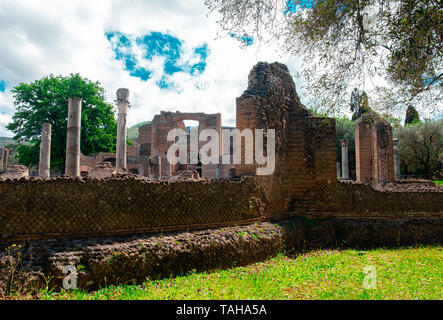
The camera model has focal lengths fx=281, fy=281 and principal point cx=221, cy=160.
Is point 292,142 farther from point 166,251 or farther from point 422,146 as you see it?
point 422,146

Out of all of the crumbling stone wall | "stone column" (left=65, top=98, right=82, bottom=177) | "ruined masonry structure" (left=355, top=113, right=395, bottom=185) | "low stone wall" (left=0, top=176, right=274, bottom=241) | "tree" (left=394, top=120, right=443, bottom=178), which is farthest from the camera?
"tree" (left=394, top=120, right=443, bottom=178)

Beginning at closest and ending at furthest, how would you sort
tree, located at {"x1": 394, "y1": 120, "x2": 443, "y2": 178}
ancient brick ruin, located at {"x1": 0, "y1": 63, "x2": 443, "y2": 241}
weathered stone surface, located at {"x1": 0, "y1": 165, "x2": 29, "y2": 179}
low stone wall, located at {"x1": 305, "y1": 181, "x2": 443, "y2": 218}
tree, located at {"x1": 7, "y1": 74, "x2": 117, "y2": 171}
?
ancient brick ruin, located at {"x1": 0, "y1": 63, "x2": 443, "y2": 241}
low stone wall, located at {"x1": 305, "y1": 181, "x2": 443, "y2": 218}
weathered stone surface, located at {"x1": 0, "y1": 165, "x2": 29, "y2": 179}
tree, located at {"x1": 7, "y1": 74, "x2": 117, "y2": 171}
tree, located at {"x1": 394, "y1": 120, "x2": 443, "y2": 178}

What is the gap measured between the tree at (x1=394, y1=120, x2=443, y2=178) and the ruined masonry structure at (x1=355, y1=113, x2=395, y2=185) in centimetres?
1499

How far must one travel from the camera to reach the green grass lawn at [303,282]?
3684 millimetres

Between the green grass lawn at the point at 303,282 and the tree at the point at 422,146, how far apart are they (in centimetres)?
2425

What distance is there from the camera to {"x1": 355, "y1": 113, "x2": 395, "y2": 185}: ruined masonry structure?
44.4 ft

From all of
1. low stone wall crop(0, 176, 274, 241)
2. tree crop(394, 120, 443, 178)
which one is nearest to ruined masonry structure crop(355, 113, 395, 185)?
low stone wall crop(0, 176, 274, 241)

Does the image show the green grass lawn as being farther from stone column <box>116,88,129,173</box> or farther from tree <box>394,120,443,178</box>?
tree <box>394,120,443,178</box>

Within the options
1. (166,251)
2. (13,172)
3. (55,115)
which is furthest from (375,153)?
(55,115)

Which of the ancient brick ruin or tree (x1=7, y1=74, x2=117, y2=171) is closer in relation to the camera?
the ancient brick ruin

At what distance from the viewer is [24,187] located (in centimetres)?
392

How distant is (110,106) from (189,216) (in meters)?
22.0

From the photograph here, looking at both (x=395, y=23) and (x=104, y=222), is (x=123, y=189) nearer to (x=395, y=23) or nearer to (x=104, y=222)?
(x=104, y=222)

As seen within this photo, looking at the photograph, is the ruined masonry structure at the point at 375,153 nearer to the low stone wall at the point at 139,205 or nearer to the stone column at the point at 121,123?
the low stone wall at the point at 139,205
